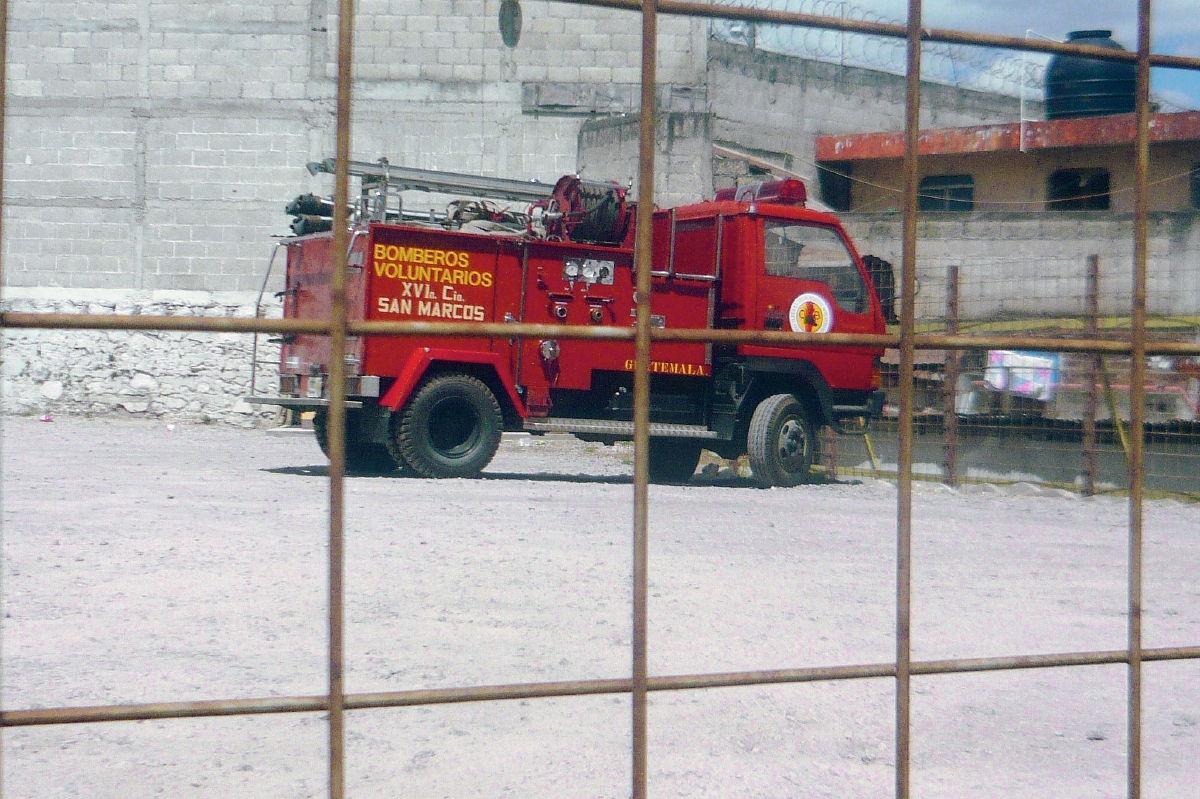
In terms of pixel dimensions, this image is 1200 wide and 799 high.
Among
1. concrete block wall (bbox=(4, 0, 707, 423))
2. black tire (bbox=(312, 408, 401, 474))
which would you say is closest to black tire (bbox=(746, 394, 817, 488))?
black tire (bbox=(312, 408, 401, 474))

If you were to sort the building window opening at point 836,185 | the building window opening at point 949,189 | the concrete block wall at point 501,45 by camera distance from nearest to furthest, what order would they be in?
the concrete block wall at point 501,45
the building window opening at point 949,189
the building window opening at point 836,185

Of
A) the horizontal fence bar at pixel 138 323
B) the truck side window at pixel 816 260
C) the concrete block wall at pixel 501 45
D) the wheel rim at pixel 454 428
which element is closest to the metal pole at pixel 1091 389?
the truck side window at pixel 816 260

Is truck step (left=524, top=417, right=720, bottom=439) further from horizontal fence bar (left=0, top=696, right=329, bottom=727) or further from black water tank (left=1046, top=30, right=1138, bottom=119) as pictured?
black water tank (left=1046, top=30, right=1138, bottom=119)

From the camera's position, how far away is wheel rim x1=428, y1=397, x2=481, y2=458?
29.6ft

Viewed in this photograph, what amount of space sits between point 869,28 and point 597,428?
25.1 ft

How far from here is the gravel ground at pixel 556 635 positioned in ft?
10.2

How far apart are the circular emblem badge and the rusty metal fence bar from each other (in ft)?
25.0

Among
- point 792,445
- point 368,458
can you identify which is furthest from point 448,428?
point 792,445

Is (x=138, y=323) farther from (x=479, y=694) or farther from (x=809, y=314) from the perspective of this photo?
(x=809, y=314)

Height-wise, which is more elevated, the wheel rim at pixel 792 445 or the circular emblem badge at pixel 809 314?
the circular emblem badge at pixel 809 314

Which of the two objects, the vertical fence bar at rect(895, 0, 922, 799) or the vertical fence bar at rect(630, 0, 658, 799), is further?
the vertical fence bar at rect(895, 0, 922, 799)

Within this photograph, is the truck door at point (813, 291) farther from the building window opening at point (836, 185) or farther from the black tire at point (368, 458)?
the building window opening at point (836, 185)

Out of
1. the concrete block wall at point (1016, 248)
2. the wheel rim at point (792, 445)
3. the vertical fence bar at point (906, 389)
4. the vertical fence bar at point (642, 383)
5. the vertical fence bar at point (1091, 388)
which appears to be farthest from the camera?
the concrete block wall at point (1016, 248)

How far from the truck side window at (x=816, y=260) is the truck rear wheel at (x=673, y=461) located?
6.13 feet
